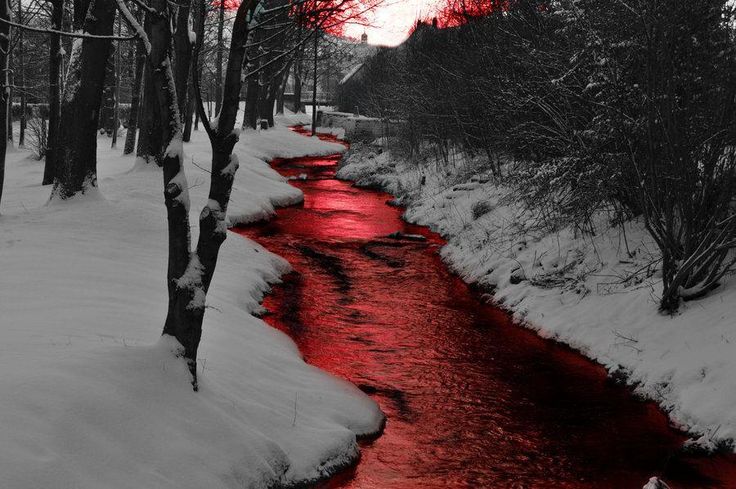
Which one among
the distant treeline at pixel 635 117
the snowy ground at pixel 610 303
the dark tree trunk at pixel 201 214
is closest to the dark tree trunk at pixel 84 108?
the dark tree trunk at pixel 201 214

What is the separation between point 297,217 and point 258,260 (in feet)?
22.0

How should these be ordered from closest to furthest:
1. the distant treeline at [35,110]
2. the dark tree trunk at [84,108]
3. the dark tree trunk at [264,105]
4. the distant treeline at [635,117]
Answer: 1. the distant treeline at [635,117]
2. the dark tree trunk at [84,108]
3. the distant treeline at [35,110]
4. the dark tree trunk at [264,105]

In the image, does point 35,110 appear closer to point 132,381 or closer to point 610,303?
point 610,303

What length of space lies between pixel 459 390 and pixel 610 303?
3.31 metres

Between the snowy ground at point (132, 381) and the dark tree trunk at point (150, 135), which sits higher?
the dark tree trunk at point (150, 135)

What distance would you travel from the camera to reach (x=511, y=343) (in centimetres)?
1054

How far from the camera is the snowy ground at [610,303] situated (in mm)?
7945

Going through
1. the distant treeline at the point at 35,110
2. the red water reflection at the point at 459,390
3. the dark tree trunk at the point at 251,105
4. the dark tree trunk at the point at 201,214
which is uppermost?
the dark tree trunk at the point at 251,105

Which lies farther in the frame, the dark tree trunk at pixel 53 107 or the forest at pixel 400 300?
the dark tree trunk at pixel 53 107

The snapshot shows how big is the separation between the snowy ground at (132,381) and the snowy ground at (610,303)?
3588mm

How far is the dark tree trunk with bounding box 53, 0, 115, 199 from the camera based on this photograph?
39.3 feet

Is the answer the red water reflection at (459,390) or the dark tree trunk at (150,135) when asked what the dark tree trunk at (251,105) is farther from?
the red water reflection at (459,390)

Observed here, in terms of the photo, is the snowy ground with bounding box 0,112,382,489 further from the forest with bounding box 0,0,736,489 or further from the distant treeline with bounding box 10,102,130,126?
the distant treeline with bounding box 10,102,130,126

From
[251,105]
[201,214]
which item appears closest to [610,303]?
[201,214]
